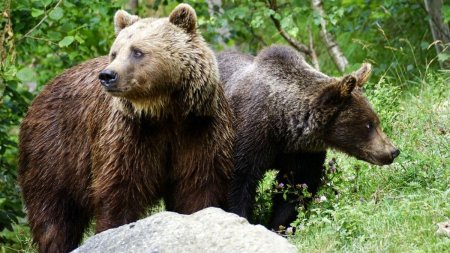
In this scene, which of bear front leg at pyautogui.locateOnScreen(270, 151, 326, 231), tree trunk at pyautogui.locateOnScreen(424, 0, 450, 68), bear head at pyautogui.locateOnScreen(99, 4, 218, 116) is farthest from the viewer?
tree trunk at pyautogui.locateOnScreen(424, 0, 450, 68)

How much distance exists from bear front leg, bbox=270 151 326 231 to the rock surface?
1752 mm

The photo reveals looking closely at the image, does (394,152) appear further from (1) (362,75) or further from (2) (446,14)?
(2) (446,14)

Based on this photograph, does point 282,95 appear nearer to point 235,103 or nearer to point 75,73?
point 235,103

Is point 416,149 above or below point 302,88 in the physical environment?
below

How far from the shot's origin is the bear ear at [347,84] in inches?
304

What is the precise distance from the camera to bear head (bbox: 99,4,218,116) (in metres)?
6.74

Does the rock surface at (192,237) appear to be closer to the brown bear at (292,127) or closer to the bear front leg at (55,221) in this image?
the brown bear at (292,127)

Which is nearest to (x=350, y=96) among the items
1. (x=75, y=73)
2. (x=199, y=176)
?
(x=199, y=176)

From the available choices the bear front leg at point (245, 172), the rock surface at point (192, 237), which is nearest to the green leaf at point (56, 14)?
the bear front leg at point (245, 172)

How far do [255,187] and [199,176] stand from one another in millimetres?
712

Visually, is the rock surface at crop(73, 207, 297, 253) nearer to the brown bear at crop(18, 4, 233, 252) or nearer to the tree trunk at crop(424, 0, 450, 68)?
the brown bear at crop(18, 4, 233, 252)

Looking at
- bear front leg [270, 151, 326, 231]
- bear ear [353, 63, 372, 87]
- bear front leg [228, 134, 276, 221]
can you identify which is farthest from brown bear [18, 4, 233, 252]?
bear ear [353, 63, 372, 87]

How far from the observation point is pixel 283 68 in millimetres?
8125

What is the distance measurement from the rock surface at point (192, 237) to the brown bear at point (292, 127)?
1409 mm
